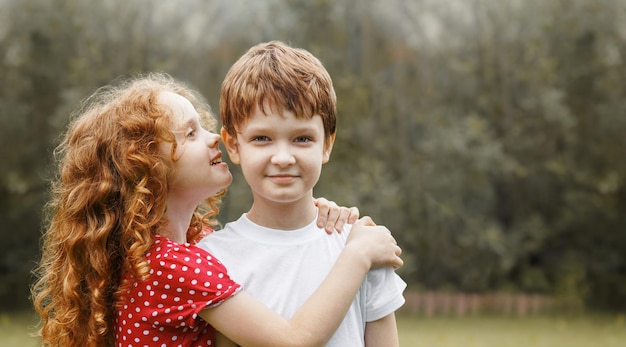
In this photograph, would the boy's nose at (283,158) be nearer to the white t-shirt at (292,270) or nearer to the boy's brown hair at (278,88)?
the boy's brown hair at (278,88)

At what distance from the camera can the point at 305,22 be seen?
36.0 ft

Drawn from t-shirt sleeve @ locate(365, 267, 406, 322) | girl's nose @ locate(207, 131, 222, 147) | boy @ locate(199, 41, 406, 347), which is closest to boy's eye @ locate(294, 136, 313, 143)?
boy @ locate(199, 41, 406, 347)

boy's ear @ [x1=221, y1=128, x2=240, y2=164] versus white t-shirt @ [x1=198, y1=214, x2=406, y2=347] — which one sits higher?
boy's ear @ [x1=221, y1=128, x2=240, y2=164]

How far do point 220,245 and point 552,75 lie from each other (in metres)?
9.83

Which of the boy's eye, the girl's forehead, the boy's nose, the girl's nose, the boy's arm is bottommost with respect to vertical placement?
the boy's arm

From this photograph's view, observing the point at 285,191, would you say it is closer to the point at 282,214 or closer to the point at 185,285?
the point at 282,214

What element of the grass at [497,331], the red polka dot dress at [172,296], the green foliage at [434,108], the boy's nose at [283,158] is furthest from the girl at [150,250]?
the green foliage at [434,108]

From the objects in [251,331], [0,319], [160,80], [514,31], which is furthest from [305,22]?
[251,331]

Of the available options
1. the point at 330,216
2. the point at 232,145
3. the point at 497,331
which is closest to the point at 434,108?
the point at 497,331

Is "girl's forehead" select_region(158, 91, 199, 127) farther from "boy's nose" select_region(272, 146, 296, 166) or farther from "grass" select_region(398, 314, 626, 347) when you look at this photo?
"grass" select_region(398, 314, 626, 347)

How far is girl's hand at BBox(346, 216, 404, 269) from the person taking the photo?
2324mm

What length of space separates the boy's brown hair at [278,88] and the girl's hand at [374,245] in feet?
0.94

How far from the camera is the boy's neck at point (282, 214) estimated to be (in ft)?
7.68

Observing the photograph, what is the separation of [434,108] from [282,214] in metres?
9.26
